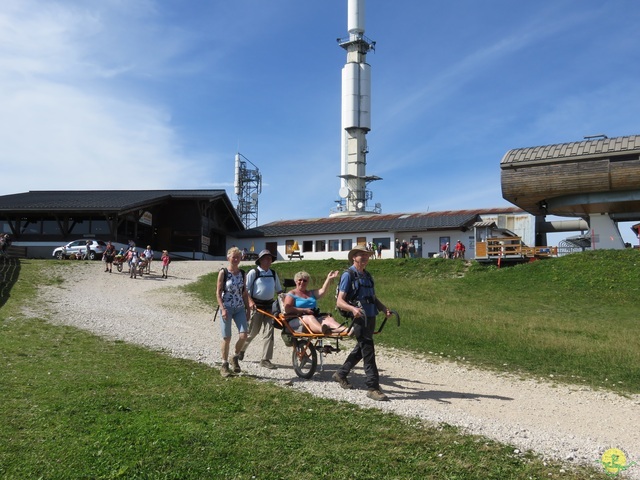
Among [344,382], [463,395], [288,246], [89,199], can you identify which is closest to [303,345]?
[344,382]

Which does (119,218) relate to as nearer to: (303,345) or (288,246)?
(288,246)

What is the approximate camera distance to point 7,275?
26.6 meters

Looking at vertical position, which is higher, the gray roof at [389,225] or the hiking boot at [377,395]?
the gray roof at [389,225]

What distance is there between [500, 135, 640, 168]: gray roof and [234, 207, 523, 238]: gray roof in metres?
7.41

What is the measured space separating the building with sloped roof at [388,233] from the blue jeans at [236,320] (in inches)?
1401

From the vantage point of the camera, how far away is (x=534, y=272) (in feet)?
97.7

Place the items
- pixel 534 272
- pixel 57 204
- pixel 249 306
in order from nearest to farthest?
pixel 249 306, pixel 534 272, pixel 57 204

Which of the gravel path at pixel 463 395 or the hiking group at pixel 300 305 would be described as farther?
the hiking group at pixel 300 305

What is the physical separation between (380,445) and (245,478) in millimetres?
1506

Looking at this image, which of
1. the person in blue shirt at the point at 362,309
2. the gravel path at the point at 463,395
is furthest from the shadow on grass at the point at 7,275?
the person in blue shirt at the point at 362,309

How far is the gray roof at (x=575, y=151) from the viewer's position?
35.3m

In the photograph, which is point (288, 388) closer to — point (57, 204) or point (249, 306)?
point (249, 306)

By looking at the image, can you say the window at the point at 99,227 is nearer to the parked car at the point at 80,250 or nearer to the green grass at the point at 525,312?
the parked car at the point at 80,250

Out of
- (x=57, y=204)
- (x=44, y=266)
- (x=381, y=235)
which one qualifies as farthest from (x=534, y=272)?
(x=57, y=204)
